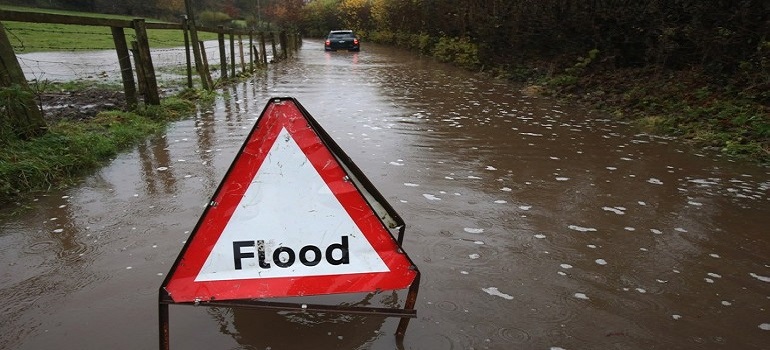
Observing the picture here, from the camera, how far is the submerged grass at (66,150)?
15.1 feet

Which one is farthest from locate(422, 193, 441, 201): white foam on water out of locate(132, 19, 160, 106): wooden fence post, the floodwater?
locate(132, 19, 160, 106): wooden fence post

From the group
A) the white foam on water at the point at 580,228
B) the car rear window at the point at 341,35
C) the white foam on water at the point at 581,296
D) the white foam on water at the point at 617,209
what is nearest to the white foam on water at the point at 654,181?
the white foam on water at the point at 617,209

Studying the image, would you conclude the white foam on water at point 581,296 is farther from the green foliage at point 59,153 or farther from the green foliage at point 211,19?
the green foliage at point 211,19

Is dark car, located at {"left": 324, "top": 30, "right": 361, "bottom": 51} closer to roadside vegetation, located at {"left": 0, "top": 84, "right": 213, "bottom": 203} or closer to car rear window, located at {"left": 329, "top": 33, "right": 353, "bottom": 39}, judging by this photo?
car rear window, located at {"left": 329, "top": 33, "right": 353, "bottom": 39}

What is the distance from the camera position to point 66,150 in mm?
5367

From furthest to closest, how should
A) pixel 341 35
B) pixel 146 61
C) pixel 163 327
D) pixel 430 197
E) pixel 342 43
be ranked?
pixel 341 35
pixel 342 43
pixel 146 61
pixel 430 197
pixel 163 327

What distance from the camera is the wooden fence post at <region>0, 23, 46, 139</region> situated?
5.23 m

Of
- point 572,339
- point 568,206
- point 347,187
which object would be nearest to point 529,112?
point 568,206

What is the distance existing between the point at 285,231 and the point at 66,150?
447 centimetres

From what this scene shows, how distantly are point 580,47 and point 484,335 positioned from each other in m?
12.2

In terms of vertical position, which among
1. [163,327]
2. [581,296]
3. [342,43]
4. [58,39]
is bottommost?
[342,43]

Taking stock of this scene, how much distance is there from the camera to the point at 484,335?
265cm

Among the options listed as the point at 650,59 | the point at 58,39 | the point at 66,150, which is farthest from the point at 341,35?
the point at 66,150

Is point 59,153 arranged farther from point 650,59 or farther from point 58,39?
point 58,39
